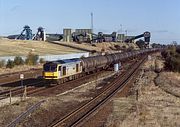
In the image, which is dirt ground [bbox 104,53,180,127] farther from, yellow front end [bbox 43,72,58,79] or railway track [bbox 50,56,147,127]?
yellow front end [bbox 43,72,58,79]

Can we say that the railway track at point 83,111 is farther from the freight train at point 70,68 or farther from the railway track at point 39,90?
the freight train at point 70,68

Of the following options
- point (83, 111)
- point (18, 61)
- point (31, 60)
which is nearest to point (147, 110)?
point (83, 111)

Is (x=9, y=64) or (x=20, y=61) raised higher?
(x=20, y=61)

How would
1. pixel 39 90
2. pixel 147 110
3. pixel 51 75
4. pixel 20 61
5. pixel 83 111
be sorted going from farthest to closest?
1. pixel 20 61
2. pixel 51 75
3. pixel 39 90
4. pixel 83 111
5. pixel 147 110

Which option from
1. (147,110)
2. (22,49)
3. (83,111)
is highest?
(22,49)

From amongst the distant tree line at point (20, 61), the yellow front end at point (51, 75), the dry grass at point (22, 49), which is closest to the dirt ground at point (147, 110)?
the yellow front end at point (51, 75)

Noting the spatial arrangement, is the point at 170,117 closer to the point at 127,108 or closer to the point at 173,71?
the point at 127,108

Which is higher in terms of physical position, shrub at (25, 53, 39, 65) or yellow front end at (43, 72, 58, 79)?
yellow front end at (43, 72, 58, 79)

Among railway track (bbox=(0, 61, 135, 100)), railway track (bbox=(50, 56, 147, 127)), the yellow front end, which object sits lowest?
railway track (bbox=(0, 61, 135, 100))

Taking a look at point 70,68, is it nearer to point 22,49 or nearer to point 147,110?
point 147,110

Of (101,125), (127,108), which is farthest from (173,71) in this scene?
(101,125)

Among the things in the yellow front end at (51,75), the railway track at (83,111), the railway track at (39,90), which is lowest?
the railway track at (39,90)

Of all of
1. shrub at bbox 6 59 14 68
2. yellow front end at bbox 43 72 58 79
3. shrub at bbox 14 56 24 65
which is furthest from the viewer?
shrub at bbox 14 56 24 65

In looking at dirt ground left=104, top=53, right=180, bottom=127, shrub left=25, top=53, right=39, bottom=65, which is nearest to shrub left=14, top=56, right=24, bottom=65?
shrub left=25, top=53, right=39, bottom=65
